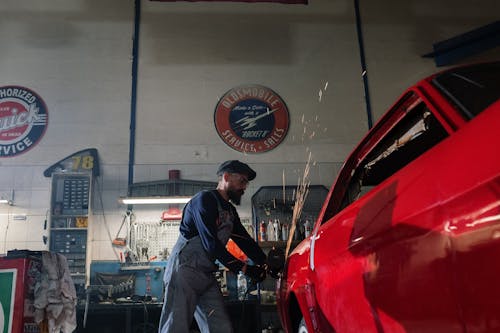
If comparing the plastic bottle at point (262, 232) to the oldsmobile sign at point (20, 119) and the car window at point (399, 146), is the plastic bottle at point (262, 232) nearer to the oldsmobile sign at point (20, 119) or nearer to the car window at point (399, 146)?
the oldsmobile sign at point (20, 119)

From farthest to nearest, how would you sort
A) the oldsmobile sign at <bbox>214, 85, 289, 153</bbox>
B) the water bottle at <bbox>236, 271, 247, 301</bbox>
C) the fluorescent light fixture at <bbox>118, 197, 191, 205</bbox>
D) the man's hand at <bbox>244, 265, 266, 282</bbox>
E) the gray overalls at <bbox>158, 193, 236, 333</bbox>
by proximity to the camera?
1. the oldsmobile sign at <bbox>214, 85, 289, 153</bbox>
2. the fluorescent light fixture at <bbox>118, 197, 191, 205</bbox>
3. the water bottle at <bbox>236, 271, 247, 301</bbox>
4. the man's hand at <bbox>244, 265, 266, 282</bbox>
5. the gray overalls at <bbox>158, 193, 236, 333</bbox>

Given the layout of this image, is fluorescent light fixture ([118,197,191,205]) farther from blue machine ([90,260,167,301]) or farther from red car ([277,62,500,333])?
red car ([277,62,500,333])

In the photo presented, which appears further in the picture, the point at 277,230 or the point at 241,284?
the point at 277,230

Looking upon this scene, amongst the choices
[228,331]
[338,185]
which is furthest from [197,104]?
[338,185]

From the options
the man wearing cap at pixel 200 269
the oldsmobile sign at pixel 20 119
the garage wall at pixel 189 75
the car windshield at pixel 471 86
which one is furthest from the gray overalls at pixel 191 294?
the oldsmobile sign at pixel 20 119

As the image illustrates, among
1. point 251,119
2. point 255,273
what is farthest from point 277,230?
point 255,273

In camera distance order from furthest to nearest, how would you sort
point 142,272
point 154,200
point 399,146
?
1. point 154,200
2. point 142,272
3. point 399,146

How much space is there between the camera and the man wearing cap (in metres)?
2.87

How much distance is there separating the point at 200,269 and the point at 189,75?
4.93 meters

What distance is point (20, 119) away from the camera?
6.95 m

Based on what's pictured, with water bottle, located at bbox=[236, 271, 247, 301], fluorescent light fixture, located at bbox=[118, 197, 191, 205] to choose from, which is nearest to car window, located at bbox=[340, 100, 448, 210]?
water bottle, located at bbox=[236, 271, 247, 301]

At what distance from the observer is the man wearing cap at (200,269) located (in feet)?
9.41

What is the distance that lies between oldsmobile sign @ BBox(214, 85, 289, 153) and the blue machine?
2267 millimetres

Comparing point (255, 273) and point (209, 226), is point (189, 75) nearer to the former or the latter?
point (209, 226)
